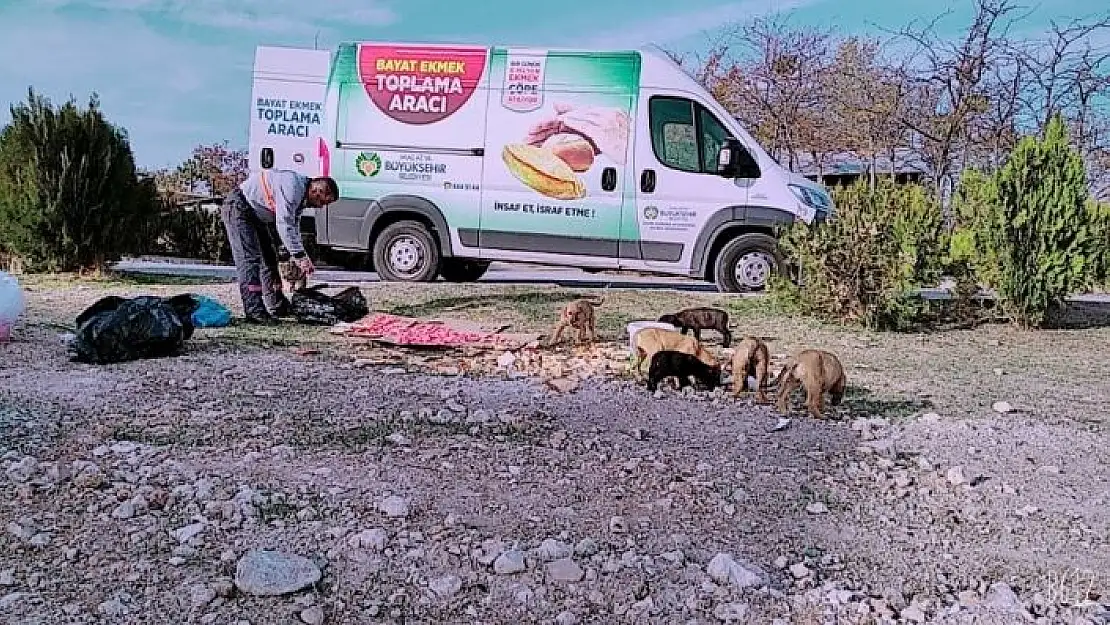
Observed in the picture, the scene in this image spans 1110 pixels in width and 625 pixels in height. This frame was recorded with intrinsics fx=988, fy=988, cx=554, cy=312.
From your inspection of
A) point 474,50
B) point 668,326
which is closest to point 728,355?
point 668,326

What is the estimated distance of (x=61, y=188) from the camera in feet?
32.8

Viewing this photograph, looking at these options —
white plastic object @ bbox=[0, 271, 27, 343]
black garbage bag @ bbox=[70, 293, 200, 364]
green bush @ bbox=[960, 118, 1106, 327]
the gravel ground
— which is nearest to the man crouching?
black garbage bag @ bbox=[70, 293, 200, 364]

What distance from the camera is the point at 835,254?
7777mm

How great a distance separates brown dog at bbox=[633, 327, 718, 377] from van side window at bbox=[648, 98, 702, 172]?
4757 millimetres

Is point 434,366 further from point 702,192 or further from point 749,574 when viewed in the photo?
point 702,192

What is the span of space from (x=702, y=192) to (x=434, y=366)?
486 cm

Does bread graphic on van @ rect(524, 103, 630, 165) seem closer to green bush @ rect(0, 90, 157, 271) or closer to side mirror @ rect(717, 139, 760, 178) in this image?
side mirror @ rect(717, 139, 760, 178)

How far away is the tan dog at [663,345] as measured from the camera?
5.19 metres

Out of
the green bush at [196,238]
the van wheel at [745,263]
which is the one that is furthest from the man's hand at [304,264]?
the green bush at [196,238]

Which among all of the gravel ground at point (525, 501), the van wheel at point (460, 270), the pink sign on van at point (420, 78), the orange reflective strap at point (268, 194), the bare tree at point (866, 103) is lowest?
the gravel ground at point (525, 501)

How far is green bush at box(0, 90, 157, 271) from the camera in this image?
10.0m

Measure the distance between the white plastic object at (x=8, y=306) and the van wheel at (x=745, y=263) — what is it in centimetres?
630

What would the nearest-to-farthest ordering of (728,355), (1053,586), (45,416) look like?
(1053,586) → (45,416) → (728,355)

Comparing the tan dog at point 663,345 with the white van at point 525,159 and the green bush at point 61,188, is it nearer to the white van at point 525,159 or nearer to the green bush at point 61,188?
the white van at point 525,159
